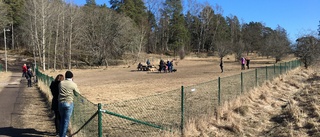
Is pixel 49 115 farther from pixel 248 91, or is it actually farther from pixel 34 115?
pixel 248 91

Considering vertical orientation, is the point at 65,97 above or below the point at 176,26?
below

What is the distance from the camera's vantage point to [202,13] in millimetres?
88750

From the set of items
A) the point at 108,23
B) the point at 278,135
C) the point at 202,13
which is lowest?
the point at 278,135

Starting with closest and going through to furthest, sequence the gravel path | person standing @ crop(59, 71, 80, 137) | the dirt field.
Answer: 1. person standing @ crop(59, 71, 80, 137)
2. the gravel path
3. the dirt field

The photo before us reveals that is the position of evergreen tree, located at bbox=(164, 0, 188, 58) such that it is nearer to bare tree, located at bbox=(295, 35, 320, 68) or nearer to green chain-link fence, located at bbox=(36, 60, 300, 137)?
bare tree, located at bbox=(295, 35, 320, 68)

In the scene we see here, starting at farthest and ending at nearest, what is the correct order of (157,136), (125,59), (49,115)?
(125,59), (49,115), (157,136)

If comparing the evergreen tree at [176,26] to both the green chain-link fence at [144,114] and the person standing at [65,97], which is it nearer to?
the green chain-link fence at [144,114]

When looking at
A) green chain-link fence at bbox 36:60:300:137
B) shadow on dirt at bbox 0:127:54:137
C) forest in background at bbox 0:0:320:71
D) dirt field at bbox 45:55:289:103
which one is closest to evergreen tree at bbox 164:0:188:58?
forest in background at bbox 0:0:320:71

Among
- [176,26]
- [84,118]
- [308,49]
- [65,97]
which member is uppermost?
[176,26]

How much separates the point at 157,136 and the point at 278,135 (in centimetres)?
377

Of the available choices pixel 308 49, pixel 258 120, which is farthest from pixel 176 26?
pixel 258 120

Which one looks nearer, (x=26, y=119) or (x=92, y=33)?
(x=26, y=119)

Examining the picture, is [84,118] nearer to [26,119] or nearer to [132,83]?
[26,119]

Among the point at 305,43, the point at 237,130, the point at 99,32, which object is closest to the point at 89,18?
the point at 99,32
